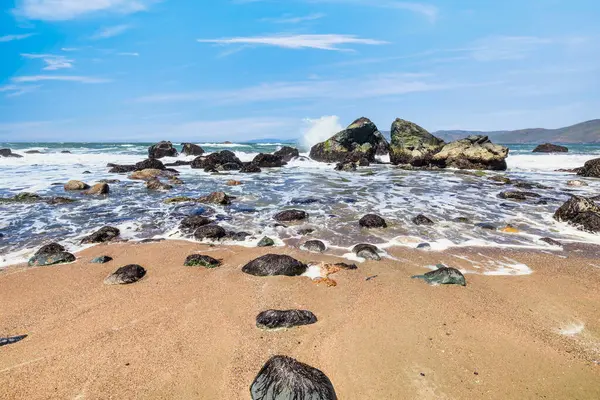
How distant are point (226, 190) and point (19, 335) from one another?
9725mm

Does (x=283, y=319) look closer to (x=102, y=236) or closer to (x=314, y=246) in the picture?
(x=314, y=246)

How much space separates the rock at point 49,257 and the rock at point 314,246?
3882mm

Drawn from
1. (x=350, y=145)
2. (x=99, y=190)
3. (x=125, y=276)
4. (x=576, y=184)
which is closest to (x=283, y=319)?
(x=125, y=276)

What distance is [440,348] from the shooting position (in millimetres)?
3066

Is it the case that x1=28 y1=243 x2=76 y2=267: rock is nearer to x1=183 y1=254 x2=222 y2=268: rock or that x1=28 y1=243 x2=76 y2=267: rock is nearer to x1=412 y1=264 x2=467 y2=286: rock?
x1=183 y1=254 x2=222 y2=268: rock

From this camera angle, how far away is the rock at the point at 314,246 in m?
5.88

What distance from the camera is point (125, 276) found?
15.2 feet

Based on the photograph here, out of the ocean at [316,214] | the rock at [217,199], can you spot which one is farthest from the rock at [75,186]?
the rock at [217,199]

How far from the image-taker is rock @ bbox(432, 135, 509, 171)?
22188 millimetres

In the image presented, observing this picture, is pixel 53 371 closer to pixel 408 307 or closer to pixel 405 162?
pixel 408 307

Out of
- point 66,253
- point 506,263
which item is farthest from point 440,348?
point 66,253

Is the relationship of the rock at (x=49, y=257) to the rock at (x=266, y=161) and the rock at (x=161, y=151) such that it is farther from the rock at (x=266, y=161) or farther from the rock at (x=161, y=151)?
the rock at (x=161, y=151)

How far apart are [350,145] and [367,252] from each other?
24877 mm

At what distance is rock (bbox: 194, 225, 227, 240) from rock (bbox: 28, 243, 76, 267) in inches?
81.8
